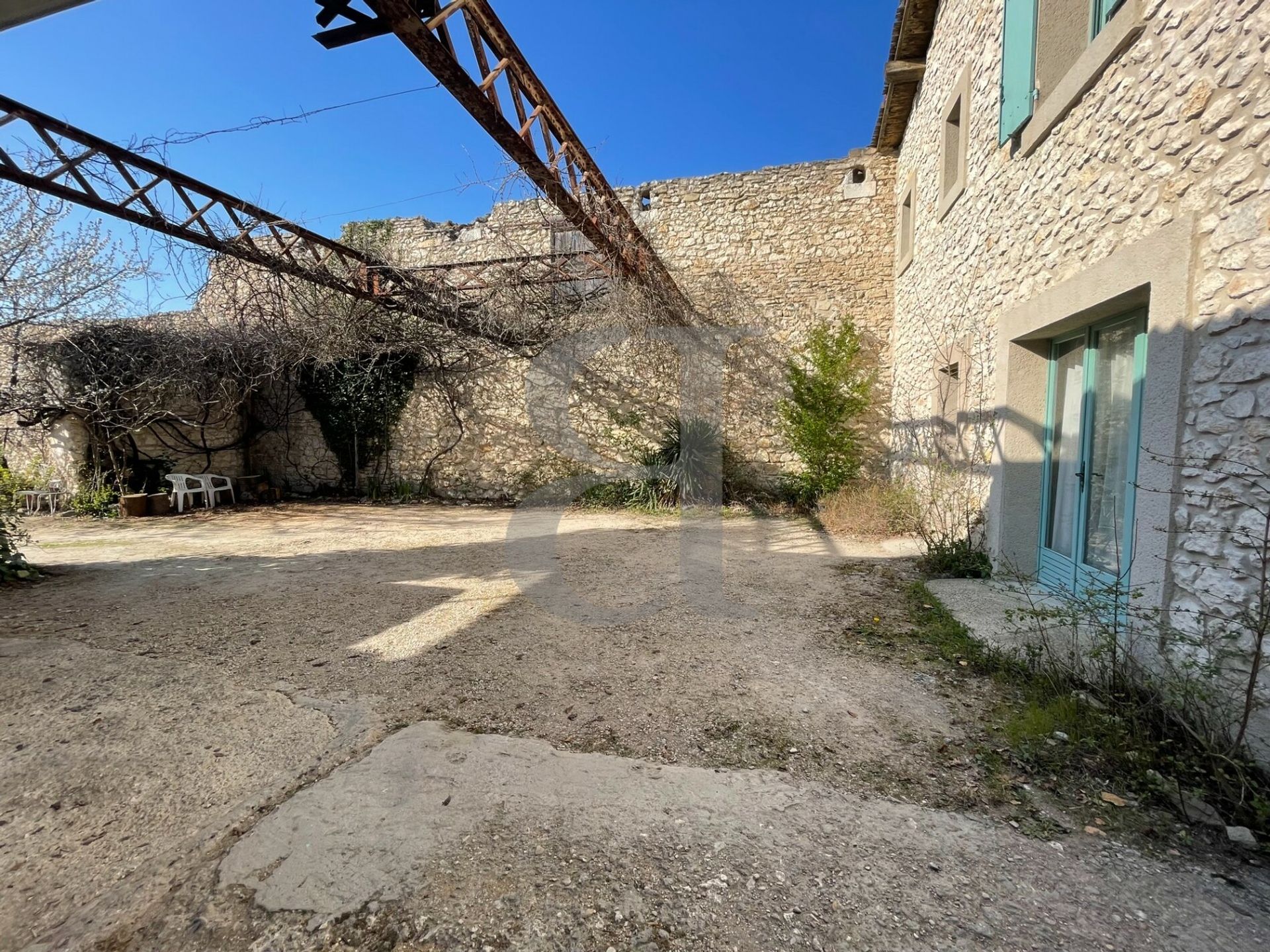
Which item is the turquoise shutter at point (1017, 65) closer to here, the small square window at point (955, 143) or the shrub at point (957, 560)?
the small square window at point (955, 143)

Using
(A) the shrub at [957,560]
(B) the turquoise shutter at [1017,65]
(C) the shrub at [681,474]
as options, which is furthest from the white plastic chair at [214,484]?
(B) the turquoise shutter at [1017,65]

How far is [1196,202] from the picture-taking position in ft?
6.68

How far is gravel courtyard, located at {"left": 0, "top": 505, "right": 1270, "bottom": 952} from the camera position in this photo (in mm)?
1236

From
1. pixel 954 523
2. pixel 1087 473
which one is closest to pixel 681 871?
pixel 1087 473

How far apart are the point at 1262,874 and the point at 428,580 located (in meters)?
4.35

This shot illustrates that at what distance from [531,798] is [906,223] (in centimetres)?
812

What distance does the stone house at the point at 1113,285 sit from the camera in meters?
1.88

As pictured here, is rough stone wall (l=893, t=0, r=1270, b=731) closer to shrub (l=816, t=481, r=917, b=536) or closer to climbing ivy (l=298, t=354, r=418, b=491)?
shrub (l=816, t=481, r=917, b=536)

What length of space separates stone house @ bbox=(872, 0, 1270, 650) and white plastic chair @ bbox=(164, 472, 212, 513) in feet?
33.0

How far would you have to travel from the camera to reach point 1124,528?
2629 mm

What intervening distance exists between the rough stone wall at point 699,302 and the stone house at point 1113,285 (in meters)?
2.90

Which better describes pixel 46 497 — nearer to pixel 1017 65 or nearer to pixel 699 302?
pixel 699 302

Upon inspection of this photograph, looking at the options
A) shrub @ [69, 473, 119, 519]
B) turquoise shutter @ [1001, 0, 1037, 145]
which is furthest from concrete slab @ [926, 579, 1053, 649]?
shrub @ [69, 473, 119, 519]

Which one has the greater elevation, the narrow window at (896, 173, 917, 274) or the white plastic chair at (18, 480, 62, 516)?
the narrow window at (896, 173, 917, 274)
